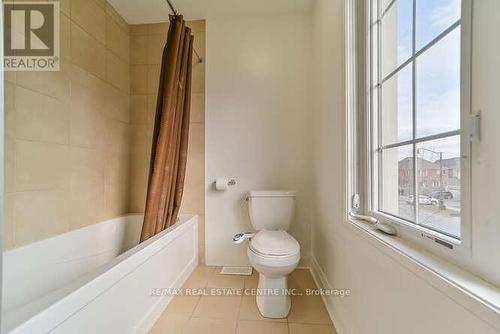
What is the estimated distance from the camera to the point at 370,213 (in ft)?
3.74

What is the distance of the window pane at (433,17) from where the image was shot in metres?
0.66

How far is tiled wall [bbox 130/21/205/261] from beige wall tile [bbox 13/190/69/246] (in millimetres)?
740

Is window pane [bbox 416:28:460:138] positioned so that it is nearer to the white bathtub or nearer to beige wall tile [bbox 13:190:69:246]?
the white bathtub

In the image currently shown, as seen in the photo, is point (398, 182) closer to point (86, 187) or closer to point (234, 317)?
point (234, 317)

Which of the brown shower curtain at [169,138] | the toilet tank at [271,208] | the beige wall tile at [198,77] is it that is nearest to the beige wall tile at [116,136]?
the brown shower curtain at [169,138]

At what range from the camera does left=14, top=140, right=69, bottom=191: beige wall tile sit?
1.25 meters

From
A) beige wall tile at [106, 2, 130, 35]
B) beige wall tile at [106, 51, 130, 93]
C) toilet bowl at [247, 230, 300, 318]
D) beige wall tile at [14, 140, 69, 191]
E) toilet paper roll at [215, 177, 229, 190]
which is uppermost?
beige wall tile at [106, 2, 130, 35]

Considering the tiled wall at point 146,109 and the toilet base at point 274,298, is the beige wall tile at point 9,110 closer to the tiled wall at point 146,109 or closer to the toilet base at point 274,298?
the tiled wall at point 146,109

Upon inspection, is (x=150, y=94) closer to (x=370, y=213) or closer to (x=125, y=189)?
(x=125, y=189)

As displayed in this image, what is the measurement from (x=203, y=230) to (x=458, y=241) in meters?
1.91

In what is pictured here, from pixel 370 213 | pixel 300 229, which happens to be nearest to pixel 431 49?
pixel 370 213

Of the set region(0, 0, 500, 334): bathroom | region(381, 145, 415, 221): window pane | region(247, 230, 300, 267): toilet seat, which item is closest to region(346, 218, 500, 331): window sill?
region(0, 0, 500, 334): bathroom

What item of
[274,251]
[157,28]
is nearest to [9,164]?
[274,251]

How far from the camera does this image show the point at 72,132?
160cm
